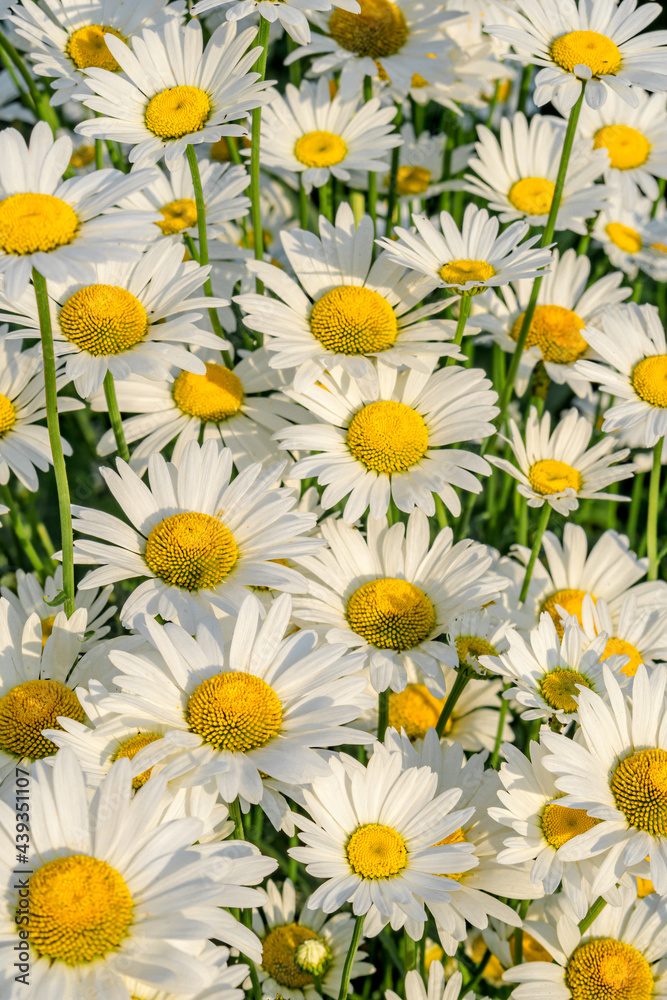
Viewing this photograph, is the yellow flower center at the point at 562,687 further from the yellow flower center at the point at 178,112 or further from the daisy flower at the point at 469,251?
the yellow flower center at the point at 178,112

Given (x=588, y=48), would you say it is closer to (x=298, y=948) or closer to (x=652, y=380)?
(x=652, y=380)

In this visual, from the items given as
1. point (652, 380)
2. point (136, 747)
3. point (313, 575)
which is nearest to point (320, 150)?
point (652, 380)

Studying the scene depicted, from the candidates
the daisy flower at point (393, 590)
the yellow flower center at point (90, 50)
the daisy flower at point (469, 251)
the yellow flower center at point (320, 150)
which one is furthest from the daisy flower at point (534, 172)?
the daisy flower at point (393, 590)

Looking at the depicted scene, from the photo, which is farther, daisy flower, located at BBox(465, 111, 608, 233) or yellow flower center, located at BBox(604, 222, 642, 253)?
yellow flower center, located at BBox(604, 222, 642, 253)

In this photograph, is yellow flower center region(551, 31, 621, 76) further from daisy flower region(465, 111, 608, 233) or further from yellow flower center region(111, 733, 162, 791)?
yellow flower center region(111, 733, 162, 791)

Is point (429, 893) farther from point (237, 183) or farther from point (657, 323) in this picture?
point (237, 183)

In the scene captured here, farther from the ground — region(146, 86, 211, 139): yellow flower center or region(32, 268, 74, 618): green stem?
region(146, 86, 211, 139): yellow flower center

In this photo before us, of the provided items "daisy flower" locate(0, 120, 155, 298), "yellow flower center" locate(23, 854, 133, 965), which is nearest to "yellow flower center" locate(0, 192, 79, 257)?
"daisy flower" locate(0, 120, 155, 298)
